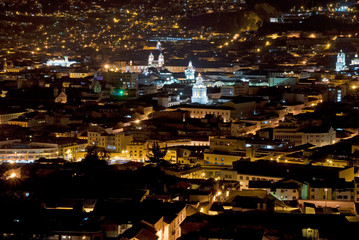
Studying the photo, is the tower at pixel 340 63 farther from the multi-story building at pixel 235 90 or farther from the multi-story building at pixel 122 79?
the multi-story building at pixel 122 79

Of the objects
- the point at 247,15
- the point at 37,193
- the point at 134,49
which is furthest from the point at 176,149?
the point at 247,15

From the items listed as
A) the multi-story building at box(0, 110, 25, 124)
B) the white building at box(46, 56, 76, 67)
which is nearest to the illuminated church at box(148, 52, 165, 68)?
the white building at box(46, 56, 76, 67)

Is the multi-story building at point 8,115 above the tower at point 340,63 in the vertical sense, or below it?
below

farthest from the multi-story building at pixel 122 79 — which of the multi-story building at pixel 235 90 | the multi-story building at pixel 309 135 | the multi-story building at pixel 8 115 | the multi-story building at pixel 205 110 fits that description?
the multi-story building at pixel 309 135

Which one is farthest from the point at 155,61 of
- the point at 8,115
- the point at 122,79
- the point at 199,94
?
the point at 8,115

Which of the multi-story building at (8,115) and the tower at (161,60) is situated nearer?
the multi-story building at (8,115)

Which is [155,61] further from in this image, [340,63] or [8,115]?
[8,115]

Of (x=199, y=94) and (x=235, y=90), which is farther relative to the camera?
(x=235, y=90)

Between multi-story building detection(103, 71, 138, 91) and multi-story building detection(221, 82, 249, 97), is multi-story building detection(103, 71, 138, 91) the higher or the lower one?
the higher one

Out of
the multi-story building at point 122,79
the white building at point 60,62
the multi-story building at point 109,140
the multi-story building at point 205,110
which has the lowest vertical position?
the multi-story building at point 109,140

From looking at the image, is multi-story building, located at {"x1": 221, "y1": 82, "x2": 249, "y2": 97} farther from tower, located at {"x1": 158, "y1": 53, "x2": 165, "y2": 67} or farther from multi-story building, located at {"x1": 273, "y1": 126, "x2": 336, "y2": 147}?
tower, located at {"x1": 158, "y1": 53, "x2": 165, "y2": 67}

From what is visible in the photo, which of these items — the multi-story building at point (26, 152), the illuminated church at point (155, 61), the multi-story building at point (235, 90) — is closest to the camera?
the multi-story building at point (26, 152)

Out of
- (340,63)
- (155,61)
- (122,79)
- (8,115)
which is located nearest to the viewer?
(8,115)

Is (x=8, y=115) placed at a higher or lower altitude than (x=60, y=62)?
lower
